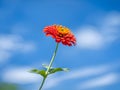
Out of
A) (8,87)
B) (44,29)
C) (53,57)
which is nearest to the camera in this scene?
(53,57)

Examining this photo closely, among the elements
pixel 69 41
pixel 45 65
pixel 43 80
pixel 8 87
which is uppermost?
pixel 8 87

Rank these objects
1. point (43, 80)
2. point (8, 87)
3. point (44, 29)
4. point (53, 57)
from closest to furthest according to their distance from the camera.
Answer: point (43, 80) < point (53, 57) < point (44, 29) < point (8, 87)

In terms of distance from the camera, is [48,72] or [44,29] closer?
[48,72]

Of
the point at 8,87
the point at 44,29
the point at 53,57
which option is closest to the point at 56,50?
the point at 53,57

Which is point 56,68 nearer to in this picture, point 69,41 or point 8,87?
point 69,41

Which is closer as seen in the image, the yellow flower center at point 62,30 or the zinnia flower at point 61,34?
the zinnia flower at point 61,34

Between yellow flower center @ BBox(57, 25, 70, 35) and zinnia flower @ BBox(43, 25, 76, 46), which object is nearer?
zinnia flower @ BBox(43, 25, 76, 46)

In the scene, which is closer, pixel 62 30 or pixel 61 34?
pixel 61 34

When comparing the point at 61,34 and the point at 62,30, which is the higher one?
the point at 62,30
